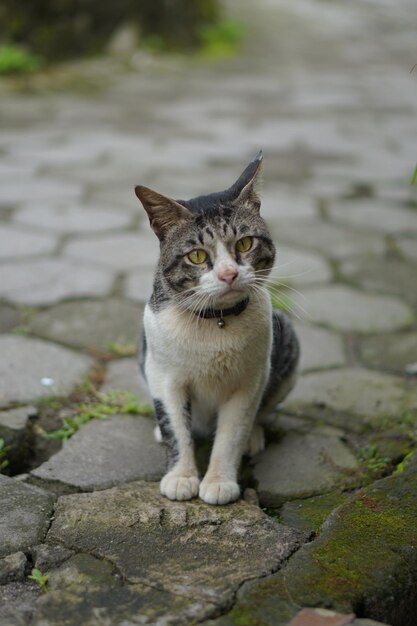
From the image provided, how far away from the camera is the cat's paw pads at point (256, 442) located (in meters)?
2.55

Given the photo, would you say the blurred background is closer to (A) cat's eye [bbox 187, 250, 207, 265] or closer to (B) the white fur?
(B) the white fur

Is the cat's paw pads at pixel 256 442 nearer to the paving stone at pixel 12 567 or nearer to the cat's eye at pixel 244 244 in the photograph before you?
the cat's eye at pixel 244 244

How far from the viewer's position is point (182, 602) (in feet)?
5.48

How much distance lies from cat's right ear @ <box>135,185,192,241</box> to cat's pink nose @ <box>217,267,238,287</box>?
0.24 meters

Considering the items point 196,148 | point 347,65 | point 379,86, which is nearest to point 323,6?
point 347,65

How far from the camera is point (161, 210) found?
7.34 feet

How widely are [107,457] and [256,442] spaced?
0.51 m

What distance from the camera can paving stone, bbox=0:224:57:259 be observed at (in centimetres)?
418

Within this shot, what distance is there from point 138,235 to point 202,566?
118 inches

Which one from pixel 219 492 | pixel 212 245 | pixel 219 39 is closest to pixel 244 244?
pixel 212 245

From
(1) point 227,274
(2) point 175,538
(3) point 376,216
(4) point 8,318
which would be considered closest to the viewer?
(2) point 175,538

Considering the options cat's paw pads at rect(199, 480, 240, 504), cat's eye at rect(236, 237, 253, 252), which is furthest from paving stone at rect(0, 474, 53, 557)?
cat's eye at rect(236, 237, 253, 252)

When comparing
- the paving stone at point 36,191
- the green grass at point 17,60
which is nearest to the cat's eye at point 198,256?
the paving stone at point 36,191

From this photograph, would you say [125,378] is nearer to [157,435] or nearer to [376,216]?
[157,435]
